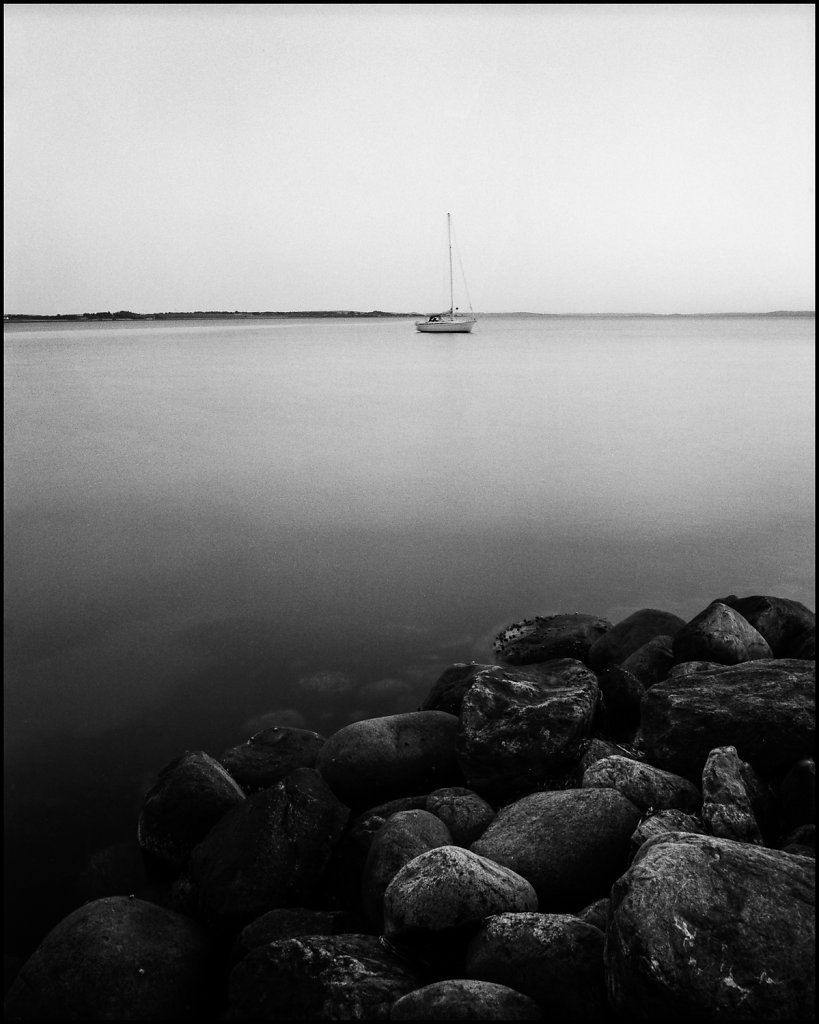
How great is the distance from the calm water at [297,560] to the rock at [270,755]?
72 cm

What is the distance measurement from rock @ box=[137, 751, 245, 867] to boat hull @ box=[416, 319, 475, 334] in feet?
335

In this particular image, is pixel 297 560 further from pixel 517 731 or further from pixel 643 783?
pixel 643 783

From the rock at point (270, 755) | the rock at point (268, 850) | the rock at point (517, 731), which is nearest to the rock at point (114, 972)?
the rock at point (268, 850)

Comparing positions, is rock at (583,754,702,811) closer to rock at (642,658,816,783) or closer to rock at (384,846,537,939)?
rock at (642,658,816,783)

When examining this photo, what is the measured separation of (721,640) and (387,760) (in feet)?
12.3

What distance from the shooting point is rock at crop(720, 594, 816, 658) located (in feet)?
27.0

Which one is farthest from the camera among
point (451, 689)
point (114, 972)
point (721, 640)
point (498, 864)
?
point (451, 689)

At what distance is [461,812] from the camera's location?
5871mm

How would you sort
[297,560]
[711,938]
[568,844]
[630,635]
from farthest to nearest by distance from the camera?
Result: [297,560]
[630,635]
[568,844]
[711,938]

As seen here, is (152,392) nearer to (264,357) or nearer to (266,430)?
(266,430)

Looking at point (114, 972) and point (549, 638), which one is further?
point (549, 638)

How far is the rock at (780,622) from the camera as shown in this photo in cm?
823

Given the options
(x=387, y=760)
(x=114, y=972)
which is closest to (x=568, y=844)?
(x=387, y=760)

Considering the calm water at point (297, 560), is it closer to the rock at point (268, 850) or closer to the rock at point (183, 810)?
the rock at point (183, 810)
